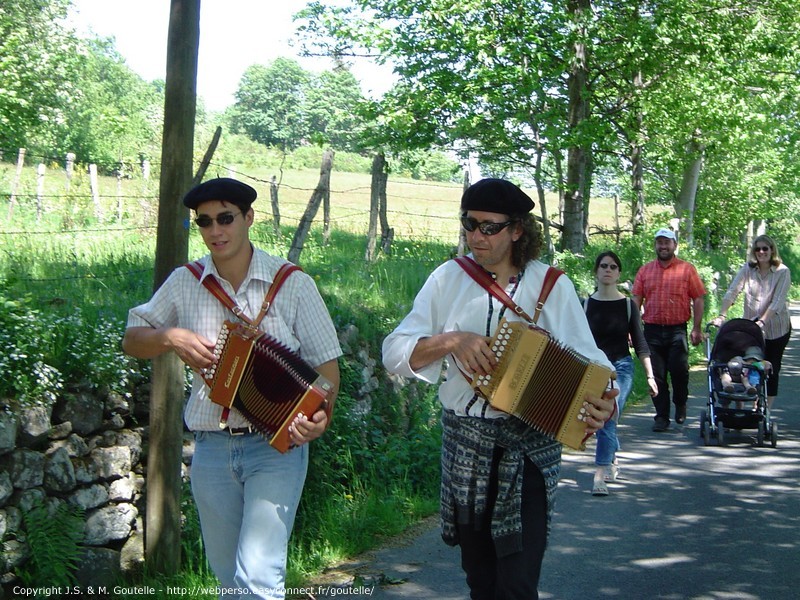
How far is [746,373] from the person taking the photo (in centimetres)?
1132

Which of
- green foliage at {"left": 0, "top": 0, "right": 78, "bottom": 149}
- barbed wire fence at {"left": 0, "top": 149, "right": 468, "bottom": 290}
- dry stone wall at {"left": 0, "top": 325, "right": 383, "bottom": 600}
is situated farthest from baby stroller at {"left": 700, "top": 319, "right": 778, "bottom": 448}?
green foliage at {"left": 0, "top": 0, "right": 78, "bottom": 149}

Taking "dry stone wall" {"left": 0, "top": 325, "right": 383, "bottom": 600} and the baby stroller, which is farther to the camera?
the baby stroller

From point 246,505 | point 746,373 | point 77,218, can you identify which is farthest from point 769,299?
point 77,218

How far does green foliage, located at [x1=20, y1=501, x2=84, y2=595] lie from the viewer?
5883 millimetres

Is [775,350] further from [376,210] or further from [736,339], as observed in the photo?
[376,210]

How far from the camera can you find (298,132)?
90688mm

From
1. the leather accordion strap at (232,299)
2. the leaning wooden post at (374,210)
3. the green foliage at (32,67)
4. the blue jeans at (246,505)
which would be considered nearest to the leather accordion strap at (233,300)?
the leather accordion strap at (232,299)

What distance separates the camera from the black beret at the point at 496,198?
4.43 metres

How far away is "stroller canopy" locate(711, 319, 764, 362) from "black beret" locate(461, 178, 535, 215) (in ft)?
25.4

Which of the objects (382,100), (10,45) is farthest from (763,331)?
(10,45)

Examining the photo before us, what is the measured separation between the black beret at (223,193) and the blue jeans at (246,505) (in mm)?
975

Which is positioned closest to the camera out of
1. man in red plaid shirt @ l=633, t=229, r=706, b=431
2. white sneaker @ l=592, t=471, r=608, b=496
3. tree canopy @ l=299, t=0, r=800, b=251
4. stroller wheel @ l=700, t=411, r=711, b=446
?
white sneaker @ l=592, t=471, r=608, b=496

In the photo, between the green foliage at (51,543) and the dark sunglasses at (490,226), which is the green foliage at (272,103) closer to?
the green foliage at (51,543)

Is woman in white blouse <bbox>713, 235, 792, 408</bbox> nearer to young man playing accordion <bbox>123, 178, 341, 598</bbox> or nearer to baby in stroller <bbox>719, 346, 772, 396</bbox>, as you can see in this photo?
baby in stroller <bbox>719, 346, 772, 396</bbox>
